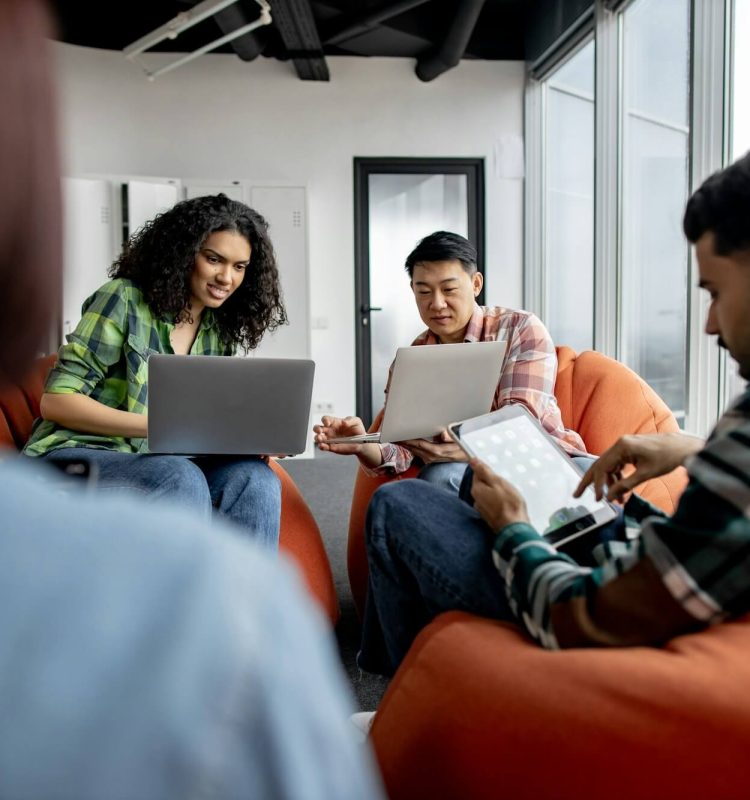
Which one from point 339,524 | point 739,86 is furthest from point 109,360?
point 739,86

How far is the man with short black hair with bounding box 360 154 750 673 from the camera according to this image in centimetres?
76

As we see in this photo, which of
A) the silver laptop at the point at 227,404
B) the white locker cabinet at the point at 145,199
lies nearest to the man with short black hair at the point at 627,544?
the silver laptop at the point at 227,404

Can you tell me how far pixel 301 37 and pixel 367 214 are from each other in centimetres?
132

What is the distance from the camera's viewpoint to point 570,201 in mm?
4766

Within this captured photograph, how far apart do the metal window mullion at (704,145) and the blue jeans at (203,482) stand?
6.17ft

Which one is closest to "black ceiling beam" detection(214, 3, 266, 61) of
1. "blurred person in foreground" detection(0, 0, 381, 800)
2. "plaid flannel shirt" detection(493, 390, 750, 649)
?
"plaid flannel shirt" detection(493, 390, 750, 649)

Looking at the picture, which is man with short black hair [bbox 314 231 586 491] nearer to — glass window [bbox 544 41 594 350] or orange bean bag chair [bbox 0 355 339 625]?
orange bean bag chair [bbox 0 355 339 625]

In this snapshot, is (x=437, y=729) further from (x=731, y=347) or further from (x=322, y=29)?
(x=322, y=29)

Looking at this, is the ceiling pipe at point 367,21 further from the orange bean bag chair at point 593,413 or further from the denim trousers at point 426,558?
the denim trousers at point 426,558

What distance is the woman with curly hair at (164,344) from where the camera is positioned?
1744 millimetres

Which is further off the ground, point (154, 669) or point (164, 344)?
point (164, 344)

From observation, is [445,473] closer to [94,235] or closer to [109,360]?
[109,360]

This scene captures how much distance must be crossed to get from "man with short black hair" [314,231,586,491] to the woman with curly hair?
0.30 metres

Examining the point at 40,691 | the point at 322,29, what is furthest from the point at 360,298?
the point at 40,691
